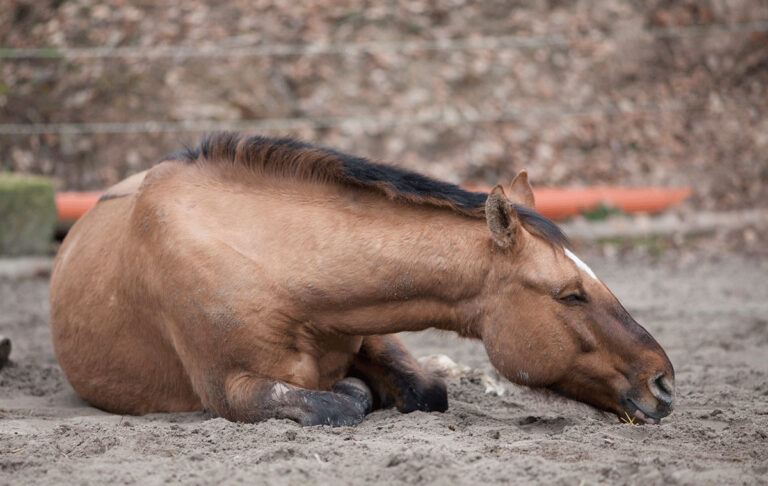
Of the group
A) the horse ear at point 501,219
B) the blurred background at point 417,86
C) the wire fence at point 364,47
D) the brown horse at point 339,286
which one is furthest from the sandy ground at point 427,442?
the wire fence at point 364,47

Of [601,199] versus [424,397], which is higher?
[424,397]

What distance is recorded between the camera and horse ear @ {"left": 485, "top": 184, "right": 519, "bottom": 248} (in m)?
3.10

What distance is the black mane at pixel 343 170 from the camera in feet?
10.9

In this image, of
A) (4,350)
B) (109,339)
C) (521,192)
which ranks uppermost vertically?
(521,192)

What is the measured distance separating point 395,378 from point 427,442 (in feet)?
2.84

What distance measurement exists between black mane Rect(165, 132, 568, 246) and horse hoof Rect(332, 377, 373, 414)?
858 mm

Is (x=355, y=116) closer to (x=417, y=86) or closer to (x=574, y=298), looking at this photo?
(x=417, y=86)

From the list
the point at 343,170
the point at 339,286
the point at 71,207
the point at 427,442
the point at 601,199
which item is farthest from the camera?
the point at 601,199

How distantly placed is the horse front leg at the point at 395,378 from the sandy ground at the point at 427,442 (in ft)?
0.38

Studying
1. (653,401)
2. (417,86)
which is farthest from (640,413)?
(417,86)

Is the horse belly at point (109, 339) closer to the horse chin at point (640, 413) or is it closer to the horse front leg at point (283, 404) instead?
the horse front leg at point (283, 404)

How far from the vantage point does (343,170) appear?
11.3 feet

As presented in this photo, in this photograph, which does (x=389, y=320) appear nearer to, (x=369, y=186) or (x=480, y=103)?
(x=369, y=186)

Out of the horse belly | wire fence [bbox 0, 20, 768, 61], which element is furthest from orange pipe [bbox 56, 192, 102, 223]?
the horse belly
